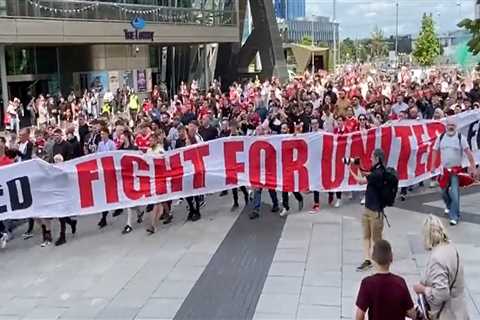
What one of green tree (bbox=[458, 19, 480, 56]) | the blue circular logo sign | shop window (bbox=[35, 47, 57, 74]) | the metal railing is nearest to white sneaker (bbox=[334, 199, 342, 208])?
green tree (bbox=[458, 19, 480, 56])

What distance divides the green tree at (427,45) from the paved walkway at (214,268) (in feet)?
221

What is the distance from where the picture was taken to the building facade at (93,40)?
3027cm

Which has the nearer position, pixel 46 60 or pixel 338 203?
pixel 338 203

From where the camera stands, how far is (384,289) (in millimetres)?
4668

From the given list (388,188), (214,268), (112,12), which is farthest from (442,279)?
(112,12)

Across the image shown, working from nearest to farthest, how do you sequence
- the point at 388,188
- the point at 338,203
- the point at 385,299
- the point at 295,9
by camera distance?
the point at 385,299 → the point at 388,188 → the point at 338,203 → the point at 295,9

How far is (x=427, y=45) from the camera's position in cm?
7575

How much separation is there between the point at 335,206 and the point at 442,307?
7.15m

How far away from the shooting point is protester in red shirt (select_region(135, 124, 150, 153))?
1219cm

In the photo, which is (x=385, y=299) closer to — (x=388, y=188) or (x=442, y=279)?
(x=442, y=279)

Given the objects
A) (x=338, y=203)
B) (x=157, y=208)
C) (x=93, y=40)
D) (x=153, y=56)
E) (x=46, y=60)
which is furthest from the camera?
(x=153, y=56)

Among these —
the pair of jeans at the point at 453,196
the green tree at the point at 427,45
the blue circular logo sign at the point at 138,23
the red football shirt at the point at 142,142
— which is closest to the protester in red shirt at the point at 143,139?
the red football shirt at the point at 142,142

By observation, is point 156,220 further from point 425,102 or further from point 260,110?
point 425,102

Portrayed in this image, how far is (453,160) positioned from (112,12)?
29.0 m
